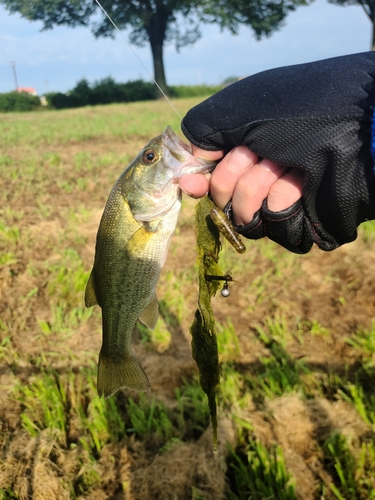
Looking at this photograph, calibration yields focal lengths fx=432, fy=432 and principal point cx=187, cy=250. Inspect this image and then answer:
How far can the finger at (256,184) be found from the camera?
73.9 inches

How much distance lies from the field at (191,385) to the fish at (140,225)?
1173mm

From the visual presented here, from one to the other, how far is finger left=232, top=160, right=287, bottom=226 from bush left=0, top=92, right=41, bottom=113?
37.4m

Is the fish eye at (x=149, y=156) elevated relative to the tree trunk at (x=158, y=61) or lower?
elevated

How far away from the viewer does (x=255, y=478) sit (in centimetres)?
257

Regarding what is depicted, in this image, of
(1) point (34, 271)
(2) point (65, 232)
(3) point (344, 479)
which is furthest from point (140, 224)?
(2) point (65, 232)

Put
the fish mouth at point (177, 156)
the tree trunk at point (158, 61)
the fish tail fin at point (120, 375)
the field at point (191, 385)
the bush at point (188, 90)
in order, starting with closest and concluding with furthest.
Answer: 1. the fish mouth at point (177, 156)
2. the fish tail fin at point (120, 375)
3. the field at point (191, 385)
4. the tree trunk at point (158, 61)
5. the bush at point (188, 90)

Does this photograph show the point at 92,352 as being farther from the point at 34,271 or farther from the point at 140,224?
the point at 140,224

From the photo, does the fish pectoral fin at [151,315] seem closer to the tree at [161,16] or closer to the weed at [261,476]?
the weed at [261,476]

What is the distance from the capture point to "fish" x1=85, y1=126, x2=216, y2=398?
2053mm

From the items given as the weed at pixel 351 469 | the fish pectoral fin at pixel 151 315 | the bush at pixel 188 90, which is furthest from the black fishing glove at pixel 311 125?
the bush at pixel 188 90

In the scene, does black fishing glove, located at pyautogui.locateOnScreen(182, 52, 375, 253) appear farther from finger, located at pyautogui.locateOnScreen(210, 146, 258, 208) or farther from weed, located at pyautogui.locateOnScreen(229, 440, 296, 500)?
weed, located at pyautogui.locateOnScreen(229, 440, 296, 500)

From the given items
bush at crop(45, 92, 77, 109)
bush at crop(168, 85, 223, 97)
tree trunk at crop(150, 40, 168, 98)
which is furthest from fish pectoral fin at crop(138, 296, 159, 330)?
bush at crop(168, 85, 223, 97)

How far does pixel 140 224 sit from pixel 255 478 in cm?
169

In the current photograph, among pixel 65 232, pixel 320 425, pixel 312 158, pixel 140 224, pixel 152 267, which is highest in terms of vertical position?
pixel 312 158
